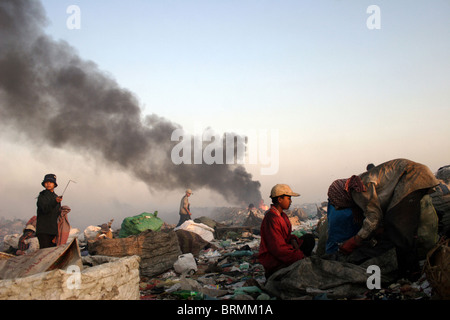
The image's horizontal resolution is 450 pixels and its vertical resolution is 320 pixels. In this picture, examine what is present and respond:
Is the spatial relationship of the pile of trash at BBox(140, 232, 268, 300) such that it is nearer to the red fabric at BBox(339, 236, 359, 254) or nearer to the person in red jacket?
the person in red jacket

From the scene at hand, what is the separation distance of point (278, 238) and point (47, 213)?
12.4 feet

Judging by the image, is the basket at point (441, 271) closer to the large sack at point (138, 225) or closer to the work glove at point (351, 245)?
the work glove at point (351, 245)

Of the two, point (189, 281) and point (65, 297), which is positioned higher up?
point (65, 297)

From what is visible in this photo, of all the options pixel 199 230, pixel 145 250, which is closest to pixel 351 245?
pixel 145 250

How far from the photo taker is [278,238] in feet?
13.5

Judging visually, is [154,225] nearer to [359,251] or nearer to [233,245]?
[233,245]

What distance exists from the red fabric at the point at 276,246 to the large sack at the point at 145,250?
2323mm

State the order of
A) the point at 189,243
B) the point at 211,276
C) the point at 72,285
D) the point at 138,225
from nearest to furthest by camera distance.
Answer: the point at 72,285, the point at 211,276, the point at 138,225, the point at 189,243

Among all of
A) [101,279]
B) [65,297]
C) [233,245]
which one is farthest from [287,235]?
[233,245]

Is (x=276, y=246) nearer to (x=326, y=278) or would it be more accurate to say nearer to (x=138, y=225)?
(x=326, y=278)

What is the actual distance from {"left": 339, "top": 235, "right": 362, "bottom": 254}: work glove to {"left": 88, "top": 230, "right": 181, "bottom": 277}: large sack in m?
3.24

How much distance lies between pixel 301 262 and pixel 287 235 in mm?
765

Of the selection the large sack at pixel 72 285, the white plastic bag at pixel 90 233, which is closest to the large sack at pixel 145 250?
the large sack at pixel 72 285
